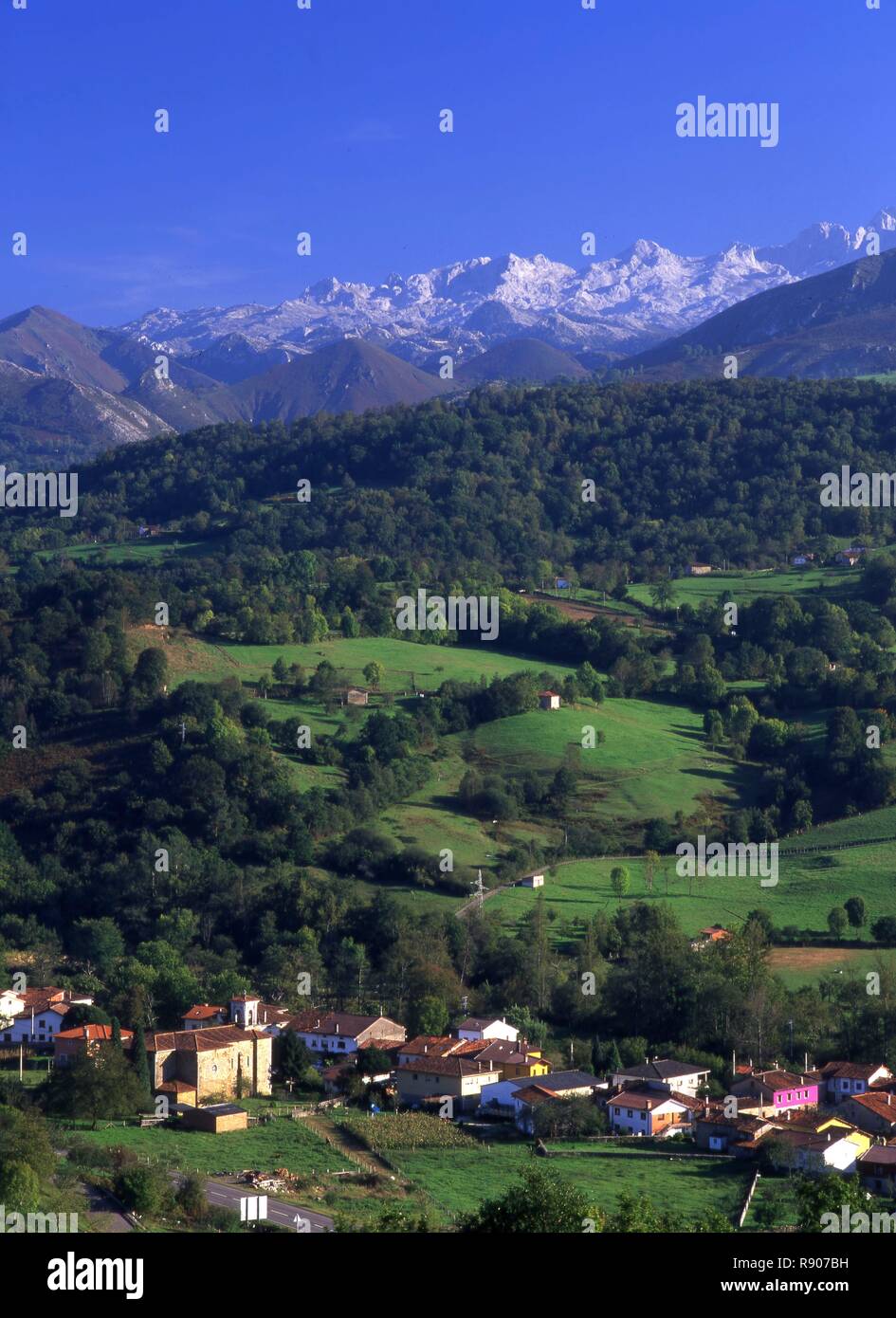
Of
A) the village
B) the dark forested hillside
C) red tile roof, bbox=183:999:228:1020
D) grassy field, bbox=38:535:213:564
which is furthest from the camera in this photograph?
the dark forested hillside

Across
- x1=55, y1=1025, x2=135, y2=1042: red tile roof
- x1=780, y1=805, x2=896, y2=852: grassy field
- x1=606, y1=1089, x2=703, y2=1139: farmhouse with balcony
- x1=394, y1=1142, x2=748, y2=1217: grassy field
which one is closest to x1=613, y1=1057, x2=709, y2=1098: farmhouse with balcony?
x1=606, y1=1089, x2=703, y2=1139: farmhouse with balcony

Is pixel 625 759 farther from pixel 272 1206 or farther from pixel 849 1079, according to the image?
pixel 272 1206

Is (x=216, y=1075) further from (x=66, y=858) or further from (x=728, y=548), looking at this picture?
(x=728, y=548)

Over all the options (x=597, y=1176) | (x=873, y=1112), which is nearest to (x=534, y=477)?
(x=873, y=1112)

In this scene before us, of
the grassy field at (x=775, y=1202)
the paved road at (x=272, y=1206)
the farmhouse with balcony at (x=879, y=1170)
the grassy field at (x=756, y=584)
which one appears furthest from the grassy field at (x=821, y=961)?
the grassy field at (x=756, y=584)

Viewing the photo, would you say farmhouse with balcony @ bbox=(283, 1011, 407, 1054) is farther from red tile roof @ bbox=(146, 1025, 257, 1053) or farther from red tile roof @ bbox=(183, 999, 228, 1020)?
red tile roof @ bbox=(146, 1025, 257, 1053)
